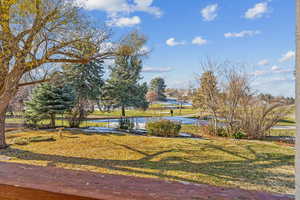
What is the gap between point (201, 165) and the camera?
9.35 ft

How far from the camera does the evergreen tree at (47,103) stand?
6.74 meters

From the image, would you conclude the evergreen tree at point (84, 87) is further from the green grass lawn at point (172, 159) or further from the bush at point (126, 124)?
the green grass lawn at point (172, 159)

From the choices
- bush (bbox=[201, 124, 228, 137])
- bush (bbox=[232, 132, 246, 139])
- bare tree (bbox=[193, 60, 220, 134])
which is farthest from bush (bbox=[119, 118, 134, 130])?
bush (bbox=[232, 132, 246, 139])

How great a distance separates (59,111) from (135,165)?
16.4 feet

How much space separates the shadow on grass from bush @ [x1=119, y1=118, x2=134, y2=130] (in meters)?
2.93

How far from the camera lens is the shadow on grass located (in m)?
2.30

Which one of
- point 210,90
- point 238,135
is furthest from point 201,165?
point 210,90

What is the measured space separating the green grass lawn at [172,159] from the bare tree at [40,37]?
4.89ft

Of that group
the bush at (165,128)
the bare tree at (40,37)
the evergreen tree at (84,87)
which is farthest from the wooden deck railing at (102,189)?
the evergreen tree at (84,87)

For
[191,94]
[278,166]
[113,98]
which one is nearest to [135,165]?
[278,166]

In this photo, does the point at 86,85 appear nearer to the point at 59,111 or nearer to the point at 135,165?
the point at 59,111

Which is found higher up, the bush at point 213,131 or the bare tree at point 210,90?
the bare tree at point 210,90

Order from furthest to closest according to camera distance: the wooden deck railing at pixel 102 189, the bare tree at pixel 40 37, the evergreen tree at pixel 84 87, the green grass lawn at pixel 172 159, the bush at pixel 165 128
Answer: the evergreen tree at pixel 84 87, the bush at pixel 165 128, the bare tree at pixel 40 37, the green grass lawn at pixel 172 159, the wooden deck railing at pixel 102 189

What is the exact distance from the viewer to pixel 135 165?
2807mm
